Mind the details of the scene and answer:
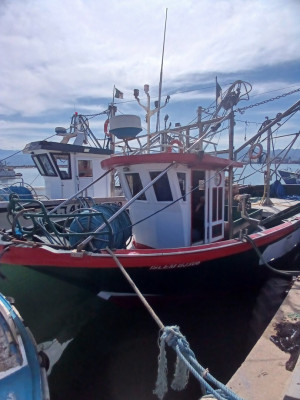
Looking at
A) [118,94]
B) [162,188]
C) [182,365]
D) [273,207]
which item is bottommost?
[273,207]

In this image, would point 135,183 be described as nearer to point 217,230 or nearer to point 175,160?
point 175,160

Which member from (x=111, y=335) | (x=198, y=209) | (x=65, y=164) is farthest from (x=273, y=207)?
(x=65, y=164)

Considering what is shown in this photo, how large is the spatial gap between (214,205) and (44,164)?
7.51m

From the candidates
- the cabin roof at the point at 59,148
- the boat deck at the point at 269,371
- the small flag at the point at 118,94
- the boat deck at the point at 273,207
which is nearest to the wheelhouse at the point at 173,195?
the boat deck at the point at 269,371

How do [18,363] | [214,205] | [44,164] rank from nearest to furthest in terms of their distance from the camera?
[18,363], [214,205], [44,164]

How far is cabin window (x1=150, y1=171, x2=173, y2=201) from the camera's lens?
5150mm

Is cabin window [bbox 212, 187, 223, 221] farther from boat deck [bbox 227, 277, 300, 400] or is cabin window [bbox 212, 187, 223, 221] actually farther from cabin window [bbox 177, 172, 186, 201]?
boat deck [bbox 227, 277, 300, 400]

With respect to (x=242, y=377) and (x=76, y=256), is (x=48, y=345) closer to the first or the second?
(x=76, y=256)

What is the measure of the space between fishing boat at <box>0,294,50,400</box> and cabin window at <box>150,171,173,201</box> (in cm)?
294

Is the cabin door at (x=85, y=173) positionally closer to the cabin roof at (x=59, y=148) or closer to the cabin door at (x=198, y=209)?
the cabin roof at (x=59, y=148)

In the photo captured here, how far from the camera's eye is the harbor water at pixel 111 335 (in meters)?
3.94

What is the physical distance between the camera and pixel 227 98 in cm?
637

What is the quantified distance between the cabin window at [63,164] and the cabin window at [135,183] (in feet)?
18.8

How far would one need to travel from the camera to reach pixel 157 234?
546cm
